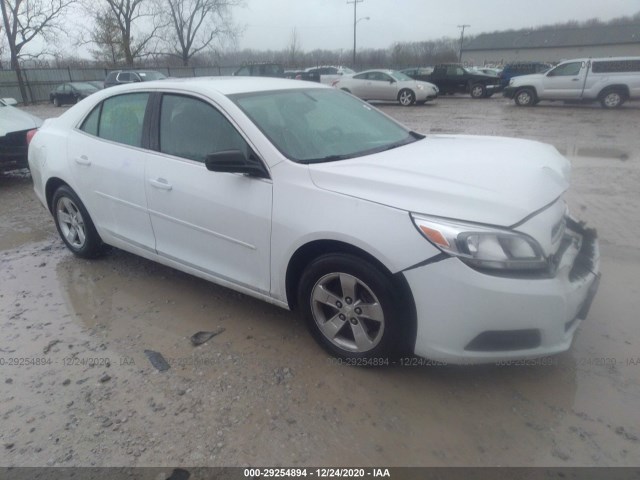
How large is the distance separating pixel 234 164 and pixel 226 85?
0.91 m

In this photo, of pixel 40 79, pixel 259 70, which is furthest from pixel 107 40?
pixel 259 70

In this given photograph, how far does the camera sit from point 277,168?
2.80m

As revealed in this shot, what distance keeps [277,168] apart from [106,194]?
69.4 inches

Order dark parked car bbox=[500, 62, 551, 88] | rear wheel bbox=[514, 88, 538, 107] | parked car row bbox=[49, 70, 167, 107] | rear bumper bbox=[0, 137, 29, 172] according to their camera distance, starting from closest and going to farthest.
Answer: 1. rear bumper bbox=[0, 137, 29, 172]
2. rear wheel bbox=[514, 88, 538, 107]
3. dark parked car bbox=[500, 62, 551, 88]
4. parked car row bbox=[49, 70, 167, 107]

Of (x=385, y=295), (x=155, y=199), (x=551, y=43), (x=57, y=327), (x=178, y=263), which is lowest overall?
(x=57, y=327)

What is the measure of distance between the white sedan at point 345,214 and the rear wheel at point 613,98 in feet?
51.1

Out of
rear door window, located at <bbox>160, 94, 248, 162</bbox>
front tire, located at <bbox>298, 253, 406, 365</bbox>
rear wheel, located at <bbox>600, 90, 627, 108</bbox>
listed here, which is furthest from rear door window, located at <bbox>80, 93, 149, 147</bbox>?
rear wheel, located at <bbox>600, 90, 627, 108</bbox>

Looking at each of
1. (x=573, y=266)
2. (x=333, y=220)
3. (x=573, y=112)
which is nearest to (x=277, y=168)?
(x=333, y=220)

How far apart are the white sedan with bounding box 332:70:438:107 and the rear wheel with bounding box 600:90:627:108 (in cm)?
622

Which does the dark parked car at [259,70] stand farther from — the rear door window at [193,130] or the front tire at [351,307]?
the front tire at [351,307]

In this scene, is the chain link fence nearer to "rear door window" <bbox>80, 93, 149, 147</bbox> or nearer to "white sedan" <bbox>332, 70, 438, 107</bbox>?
"white sedan" <bbox>332, 70, 438, 107</bbox>

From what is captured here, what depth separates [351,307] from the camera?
265cm

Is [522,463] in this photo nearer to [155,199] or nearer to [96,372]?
[96,372]

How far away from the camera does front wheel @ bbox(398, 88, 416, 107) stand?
19.2 m
